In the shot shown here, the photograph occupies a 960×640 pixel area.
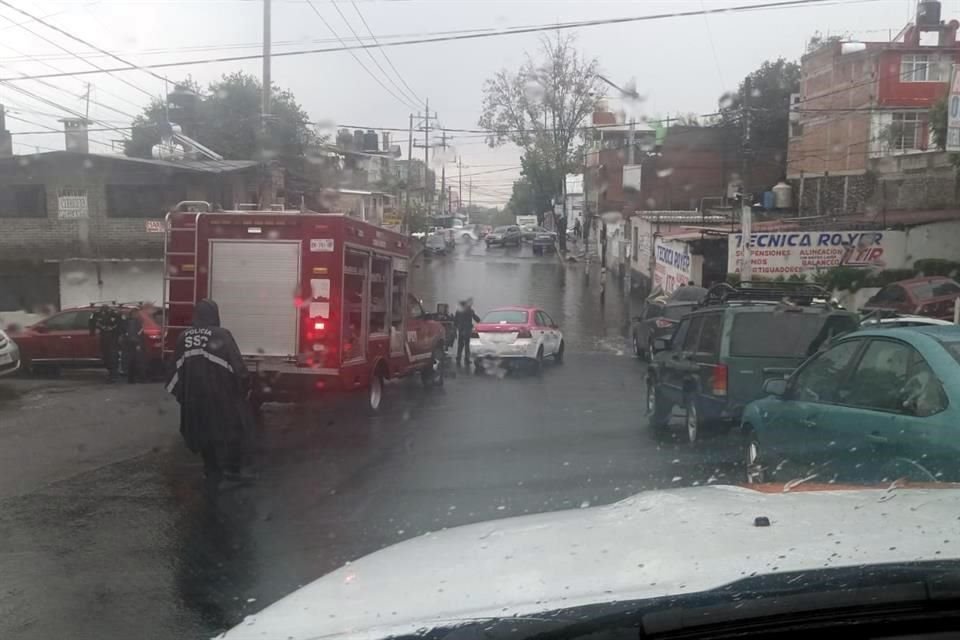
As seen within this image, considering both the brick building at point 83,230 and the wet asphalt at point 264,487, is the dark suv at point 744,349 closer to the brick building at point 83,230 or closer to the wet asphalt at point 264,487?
the wet asphalt at point 264,487

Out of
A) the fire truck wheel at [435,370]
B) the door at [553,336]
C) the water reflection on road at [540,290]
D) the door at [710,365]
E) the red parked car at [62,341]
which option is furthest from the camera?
the water reflection on road at [540,290]

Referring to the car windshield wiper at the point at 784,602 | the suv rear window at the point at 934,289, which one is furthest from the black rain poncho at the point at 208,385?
the suv rear window at the point at 934,289

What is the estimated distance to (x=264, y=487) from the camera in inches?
344

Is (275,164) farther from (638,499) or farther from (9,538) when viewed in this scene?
(638,499)

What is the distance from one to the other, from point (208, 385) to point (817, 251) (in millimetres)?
24446

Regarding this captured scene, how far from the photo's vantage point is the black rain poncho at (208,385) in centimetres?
823

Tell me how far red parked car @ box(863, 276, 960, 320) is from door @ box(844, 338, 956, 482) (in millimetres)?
15934

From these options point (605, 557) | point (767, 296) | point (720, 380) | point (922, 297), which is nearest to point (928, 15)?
point (922, 297)

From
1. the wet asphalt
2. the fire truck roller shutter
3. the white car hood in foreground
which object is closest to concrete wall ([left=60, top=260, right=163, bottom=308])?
the wet asphalt

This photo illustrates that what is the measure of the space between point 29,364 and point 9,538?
45.8 feet

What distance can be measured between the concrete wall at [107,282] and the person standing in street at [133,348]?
12417 millimetres

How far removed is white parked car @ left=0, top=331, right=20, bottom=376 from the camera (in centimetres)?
1611

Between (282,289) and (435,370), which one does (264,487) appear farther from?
(435,370)

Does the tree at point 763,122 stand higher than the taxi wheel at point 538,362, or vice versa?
the tree at point 763,122
